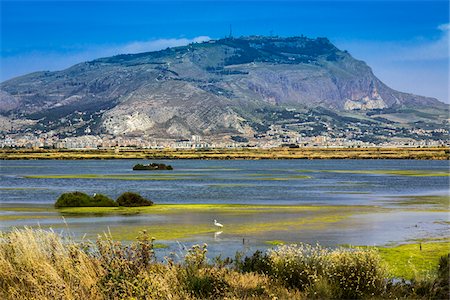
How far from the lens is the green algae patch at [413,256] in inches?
683

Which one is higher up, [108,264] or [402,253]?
[108,264]

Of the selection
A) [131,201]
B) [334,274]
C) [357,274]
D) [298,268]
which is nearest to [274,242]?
[298,268]

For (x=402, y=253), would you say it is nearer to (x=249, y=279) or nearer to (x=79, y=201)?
(x=249, y=279)

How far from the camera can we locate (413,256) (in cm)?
2008

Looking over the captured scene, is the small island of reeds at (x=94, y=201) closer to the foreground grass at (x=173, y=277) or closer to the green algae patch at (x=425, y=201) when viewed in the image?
the green algae patch at (x=425, y=201)

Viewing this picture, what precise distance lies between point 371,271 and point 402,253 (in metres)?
7.94

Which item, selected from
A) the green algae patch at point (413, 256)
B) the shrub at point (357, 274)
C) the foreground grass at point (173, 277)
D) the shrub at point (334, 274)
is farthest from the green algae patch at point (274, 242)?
the shrub at point (357, 274)

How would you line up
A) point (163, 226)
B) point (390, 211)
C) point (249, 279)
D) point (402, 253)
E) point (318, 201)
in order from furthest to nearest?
point (318, 201) < point (390, 211) < point (163, 226) < point (402, 253) < point (249, 279)

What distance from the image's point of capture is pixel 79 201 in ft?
129

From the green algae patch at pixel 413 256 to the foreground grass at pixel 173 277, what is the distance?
290 centimetres

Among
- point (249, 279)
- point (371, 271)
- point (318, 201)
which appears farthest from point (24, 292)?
point (318, 201)

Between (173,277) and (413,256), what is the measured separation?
9933 mm

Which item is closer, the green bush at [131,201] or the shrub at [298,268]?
the shrub at [298,268]

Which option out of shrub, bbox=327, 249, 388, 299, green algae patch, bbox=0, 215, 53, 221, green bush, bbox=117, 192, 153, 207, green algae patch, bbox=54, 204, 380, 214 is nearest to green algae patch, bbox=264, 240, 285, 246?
shrub, bbox=327, 249, 388, 299
